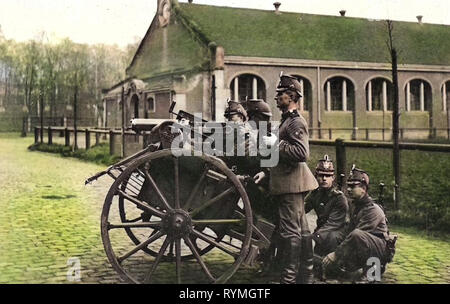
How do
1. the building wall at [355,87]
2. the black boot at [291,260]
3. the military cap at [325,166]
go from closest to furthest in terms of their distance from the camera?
1. the black boot at [291,260]
2. the military cap at [325,166]
3. the building wall at [355,87]

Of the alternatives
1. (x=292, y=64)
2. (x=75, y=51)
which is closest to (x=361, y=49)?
(x=292, y=64)

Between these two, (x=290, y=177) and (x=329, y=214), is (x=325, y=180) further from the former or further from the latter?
(x=290, y=177)

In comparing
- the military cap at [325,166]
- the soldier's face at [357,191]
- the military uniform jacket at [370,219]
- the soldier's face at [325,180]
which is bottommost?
the military uniform jacket at [370,219]

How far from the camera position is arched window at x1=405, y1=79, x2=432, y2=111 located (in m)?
17.8

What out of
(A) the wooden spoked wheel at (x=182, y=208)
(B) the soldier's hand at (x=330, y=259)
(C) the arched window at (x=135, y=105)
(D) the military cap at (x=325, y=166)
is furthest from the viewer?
(C) the arched window at (x=135, y=105)

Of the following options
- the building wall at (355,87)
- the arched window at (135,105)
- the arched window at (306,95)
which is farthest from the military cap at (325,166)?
the arched window at (306,95)

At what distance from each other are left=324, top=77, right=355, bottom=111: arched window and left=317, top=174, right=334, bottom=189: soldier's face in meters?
13.1

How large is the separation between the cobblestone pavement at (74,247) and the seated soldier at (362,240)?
0.91ft

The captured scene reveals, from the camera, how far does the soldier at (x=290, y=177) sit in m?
4.34

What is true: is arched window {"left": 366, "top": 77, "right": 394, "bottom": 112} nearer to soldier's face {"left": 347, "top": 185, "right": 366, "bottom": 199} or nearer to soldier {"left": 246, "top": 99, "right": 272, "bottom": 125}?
soldier's face {"left": 347, "top": 185, "right": 366, "bottom": 199}

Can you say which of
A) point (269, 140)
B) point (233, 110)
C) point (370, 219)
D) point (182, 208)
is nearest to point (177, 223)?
point (182, 208)

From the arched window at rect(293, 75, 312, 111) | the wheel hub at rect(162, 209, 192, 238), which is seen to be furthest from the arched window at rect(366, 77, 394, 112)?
the wheel hub at rect(162, 209, 192, 238)

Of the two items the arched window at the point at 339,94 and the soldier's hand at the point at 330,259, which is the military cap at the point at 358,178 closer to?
the soldier's hand at the point at 330,259

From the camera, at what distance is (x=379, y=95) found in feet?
59.8
